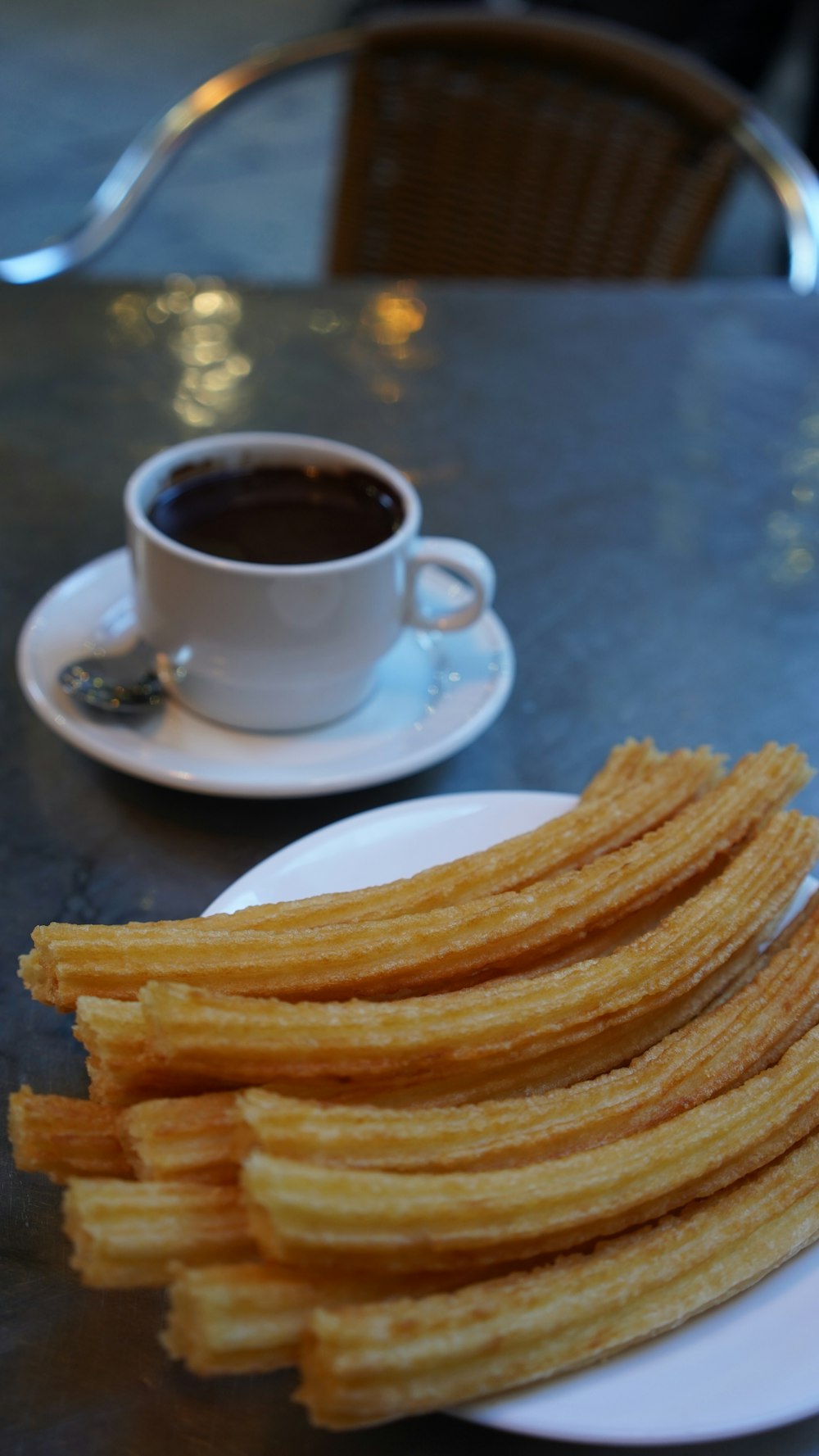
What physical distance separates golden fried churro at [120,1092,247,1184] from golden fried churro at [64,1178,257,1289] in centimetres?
1

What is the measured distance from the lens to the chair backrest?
1.70 meters

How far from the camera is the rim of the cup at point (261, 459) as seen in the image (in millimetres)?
792

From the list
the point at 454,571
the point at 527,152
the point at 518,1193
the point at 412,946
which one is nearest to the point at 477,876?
the point at 412,946

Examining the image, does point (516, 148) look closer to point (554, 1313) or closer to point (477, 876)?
point (477, 876)

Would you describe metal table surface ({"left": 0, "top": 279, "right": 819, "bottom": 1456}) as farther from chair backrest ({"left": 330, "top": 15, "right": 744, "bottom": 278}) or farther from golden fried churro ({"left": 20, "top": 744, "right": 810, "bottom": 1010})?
chair backrest ({"left": 330, "top": 15, "right": 744, "bottom": 278})

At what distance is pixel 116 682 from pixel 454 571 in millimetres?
255

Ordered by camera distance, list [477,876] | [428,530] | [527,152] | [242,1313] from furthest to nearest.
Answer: [527,152] < [428,530] < [477,876] < [242,1313]

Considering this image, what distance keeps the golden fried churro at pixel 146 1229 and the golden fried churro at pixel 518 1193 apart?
2 centimetres

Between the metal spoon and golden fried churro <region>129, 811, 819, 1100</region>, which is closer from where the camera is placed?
golden fried churro <region>129, 811, 819, 1100</region>

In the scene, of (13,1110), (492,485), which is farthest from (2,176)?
(13,1110)

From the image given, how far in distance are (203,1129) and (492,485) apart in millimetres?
872

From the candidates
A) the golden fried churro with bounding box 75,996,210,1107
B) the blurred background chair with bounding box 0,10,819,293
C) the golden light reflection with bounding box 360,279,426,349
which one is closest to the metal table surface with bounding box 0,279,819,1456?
the golden light reflection with bounding box 360,279,426,349

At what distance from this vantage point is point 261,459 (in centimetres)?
93

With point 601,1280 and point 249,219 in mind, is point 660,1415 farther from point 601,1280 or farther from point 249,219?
point 249,219
